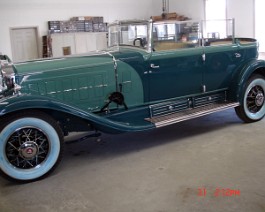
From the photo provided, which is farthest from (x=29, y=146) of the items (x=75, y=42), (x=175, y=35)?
(x=75, y=42)

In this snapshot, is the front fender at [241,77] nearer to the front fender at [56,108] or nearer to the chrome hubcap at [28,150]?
the front fender at [56,108]

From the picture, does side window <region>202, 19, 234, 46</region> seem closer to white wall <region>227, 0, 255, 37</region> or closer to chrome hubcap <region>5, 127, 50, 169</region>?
chrome hubcap <region>5, 127, 50, 169</region>

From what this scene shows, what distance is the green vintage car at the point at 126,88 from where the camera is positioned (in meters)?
3.12

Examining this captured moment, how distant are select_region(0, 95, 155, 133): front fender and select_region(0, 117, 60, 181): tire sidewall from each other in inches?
5.3

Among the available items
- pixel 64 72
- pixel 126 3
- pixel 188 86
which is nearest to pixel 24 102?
pixel 64 72

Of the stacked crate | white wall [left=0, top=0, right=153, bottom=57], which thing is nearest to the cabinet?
the stacked crate

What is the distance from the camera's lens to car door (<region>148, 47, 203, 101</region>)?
4027 millimetres

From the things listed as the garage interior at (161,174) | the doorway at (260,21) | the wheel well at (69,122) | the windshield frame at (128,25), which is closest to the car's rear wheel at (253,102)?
the garage interior at (161,174)

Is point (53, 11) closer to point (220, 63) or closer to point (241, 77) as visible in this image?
point (220, 63)

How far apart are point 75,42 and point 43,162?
29.8ft

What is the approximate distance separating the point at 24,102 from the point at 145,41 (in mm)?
1713

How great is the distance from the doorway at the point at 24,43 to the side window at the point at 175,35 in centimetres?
838

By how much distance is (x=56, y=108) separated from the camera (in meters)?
3.20

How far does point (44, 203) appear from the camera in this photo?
274cm
